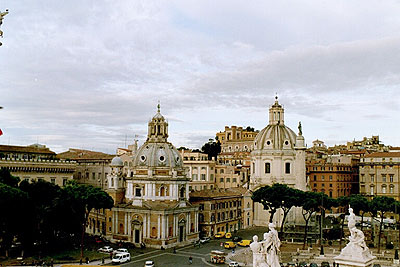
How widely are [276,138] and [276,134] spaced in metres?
0.86

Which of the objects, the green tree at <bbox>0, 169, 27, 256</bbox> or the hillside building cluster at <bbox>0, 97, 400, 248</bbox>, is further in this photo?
the hillside building cluster at <bbox>0, 97, 400, 248</bbox>

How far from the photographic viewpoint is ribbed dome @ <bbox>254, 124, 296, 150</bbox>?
78.3 metres

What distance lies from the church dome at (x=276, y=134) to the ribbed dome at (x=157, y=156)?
22546 millimetres

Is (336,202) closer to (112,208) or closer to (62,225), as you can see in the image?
(112,208)

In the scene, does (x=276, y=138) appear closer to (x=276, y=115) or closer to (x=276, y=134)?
(x=276, y=134)

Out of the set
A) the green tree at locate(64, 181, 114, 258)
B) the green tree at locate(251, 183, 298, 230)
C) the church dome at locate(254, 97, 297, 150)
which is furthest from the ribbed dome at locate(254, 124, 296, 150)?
the green tree at locate(64, 181, 114, 258)

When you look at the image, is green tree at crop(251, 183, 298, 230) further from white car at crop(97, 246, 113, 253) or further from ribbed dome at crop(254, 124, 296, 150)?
white car at crop(97, 246, 113, 253)

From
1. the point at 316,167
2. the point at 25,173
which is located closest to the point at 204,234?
the point at 25,173

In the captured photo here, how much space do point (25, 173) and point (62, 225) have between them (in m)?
20.4

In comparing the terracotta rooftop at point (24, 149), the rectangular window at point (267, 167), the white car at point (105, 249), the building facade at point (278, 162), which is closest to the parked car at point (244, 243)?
the white car at point (105, 249)

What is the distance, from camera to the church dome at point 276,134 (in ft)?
257

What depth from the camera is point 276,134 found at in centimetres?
7912

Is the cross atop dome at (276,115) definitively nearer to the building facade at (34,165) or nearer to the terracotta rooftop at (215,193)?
the terracotta rooftop at (215,193)

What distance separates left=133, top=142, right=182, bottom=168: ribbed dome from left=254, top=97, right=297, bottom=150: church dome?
74.0 feet
